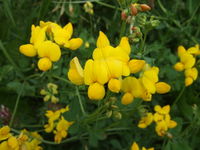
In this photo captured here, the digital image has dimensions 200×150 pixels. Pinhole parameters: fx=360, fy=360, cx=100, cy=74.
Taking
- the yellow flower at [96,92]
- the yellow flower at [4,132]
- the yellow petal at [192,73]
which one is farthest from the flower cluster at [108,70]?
the yellow petal at [192,73]

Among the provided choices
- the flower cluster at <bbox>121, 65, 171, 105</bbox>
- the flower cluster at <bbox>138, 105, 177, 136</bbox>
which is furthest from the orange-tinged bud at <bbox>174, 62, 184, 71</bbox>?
the flower cluster at <bbox>121, 65, 171, 105</bbox>

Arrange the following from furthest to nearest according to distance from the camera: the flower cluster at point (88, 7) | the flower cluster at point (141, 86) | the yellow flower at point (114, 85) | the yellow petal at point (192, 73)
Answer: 1. the flower cluster at point (88, 7)
2. the yellow petal at point (192, 73)
3. the flower cluster at point (141, 86)
4. the yellow flower at point (114, 85)

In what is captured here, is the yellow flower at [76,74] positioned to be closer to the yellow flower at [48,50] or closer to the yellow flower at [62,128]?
the yellow flower at [48,50]

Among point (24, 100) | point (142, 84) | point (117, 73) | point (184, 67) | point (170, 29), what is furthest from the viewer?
point (170, 29)

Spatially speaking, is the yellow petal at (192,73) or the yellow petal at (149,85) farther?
the yellow petal at (192,73)

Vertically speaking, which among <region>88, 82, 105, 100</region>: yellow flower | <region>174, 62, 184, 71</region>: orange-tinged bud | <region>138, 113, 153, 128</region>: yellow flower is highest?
<region>88, 82, 105, 100</region>: yellow flower

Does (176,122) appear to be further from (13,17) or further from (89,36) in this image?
(13,17)

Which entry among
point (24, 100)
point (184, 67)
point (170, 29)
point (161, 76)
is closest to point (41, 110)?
point (24, 100)

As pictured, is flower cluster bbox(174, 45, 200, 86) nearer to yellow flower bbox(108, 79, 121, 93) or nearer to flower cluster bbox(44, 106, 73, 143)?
flower cluster bbox(44, 106, 73, 143)
